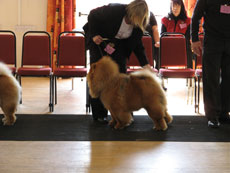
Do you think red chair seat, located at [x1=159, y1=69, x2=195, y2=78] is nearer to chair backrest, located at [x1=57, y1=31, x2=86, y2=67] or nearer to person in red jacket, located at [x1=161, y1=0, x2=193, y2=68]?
chair backrest, located at [x1=57, y1=31, x2=86, y2=67]

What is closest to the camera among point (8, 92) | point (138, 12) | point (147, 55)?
point (138, 12)

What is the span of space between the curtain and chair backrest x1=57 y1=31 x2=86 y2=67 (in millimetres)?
2962

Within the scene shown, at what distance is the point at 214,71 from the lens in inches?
125

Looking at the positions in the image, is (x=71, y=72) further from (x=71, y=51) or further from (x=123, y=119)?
(x=123, y=119)

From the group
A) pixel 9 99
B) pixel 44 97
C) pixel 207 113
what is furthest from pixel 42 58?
pixel 207 113

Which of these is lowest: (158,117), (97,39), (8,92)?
(158,117)

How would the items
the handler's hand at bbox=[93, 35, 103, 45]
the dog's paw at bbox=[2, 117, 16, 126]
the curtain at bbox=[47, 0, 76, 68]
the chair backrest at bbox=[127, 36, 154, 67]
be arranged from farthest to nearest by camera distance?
the curtain at bbox=[47, 0, 76, 68] → the chair backrest at bbox=[127, 36, 154, 67] → the dog's paw at bbox=[2, 117, 16, 126] → the handler's hand at bbox=[93, 35, 103, 45]

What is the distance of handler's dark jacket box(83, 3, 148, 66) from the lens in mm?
3121

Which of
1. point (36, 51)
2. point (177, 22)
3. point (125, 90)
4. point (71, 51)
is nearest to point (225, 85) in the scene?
point (125, 90)

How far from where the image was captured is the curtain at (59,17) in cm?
725

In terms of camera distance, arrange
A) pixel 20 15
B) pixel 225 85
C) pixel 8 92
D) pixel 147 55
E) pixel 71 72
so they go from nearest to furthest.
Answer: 1. pixel 8 92
2. pixel 225 85
3. pixel 71 72
4. pixel 147 55
5. pixel 20 15

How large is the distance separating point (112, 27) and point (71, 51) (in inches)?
54.3

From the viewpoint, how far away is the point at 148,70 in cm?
307

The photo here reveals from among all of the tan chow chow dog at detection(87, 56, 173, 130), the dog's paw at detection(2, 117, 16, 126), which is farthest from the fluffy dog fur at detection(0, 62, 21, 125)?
the tan chow chow dog at detection(87, 56, 173, 130)
